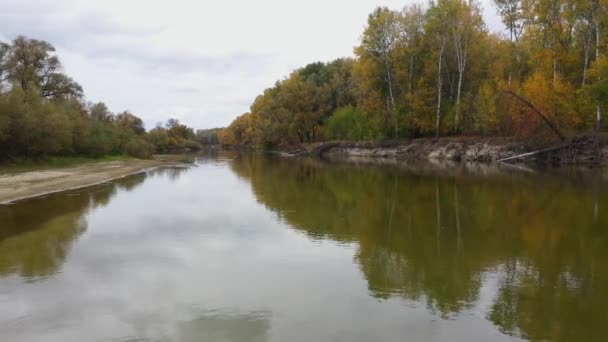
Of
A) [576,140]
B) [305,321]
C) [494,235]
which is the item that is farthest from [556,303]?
[576,140]

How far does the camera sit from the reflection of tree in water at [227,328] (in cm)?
720

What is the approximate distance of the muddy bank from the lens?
42.5m

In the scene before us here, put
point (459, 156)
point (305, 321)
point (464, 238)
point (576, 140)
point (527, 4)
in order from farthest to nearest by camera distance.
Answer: point (459, 156) < point (527, 4) < point (576, 140) < point (464, 238) < point (305, 321)

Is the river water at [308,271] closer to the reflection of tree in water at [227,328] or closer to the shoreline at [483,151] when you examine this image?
the reflection of tree in water at [227,328]

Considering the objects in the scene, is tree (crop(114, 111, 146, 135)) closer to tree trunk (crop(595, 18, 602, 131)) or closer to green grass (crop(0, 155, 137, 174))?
green grass (crop(0, 155, 137, 174))

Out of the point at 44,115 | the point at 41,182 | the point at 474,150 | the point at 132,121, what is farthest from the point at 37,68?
the point at 474,150

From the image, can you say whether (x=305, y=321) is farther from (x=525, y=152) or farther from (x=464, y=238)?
(x=525, y=152)

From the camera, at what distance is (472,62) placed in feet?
180

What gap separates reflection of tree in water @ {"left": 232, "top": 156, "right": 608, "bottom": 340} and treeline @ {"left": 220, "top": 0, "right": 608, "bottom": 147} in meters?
20.8

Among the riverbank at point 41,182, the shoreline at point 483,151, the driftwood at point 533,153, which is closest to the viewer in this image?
the riverbank at point 41,182

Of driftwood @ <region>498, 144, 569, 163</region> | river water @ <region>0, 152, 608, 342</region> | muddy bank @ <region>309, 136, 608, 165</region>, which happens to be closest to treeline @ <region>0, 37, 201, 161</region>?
river water @ <region>0, 152, 608, 342</region>

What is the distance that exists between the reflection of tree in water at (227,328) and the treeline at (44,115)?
33.3 m

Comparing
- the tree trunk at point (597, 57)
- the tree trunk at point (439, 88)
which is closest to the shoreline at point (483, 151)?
the tree trunk at point (597, 57)

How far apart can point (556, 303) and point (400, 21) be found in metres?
53.3
